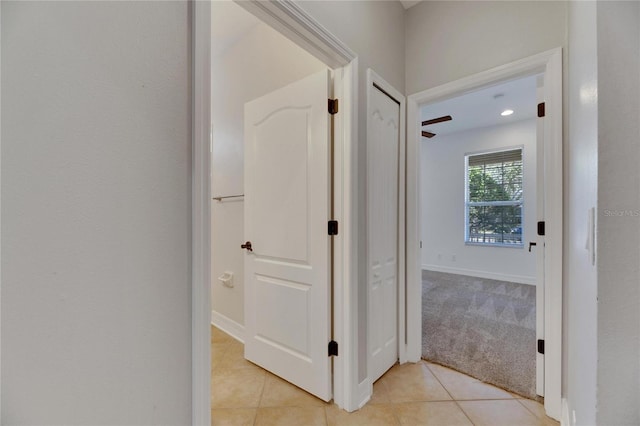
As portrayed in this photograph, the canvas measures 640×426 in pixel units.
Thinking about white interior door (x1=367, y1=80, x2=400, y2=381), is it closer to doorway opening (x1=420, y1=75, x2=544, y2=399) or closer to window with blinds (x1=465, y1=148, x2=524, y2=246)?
doorway opening (x1=420, y1=75, x2=544, y2=399)

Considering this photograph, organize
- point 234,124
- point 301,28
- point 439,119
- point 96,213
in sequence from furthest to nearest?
1. point 439,119
2. point 234,124
3. point 301,28
4. point 96,213

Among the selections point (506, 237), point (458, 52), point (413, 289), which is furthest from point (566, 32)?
point (506, 237)

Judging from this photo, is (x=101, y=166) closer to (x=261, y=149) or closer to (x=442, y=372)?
(x=261, y=149)

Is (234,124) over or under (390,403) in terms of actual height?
over

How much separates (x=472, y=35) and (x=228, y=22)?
192 cm

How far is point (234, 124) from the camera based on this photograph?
8.10 ft

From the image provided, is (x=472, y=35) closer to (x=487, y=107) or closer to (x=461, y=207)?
(x=487, y=107)

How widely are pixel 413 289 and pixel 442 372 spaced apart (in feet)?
1.97

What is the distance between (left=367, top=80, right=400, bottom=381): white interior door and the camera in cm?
172

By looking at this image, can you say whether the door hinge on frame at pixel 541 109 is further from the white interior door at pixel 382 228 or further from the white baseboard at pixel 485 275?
the white baseboard at pixel 485 275

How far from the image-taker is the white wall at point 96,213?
0.56 m

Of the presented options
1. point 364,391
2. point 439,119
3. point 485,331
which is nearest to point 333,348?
point 364,391

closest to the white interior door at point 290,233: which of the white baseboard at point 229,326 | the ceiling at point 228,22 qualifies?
the white baseboard at point 229,326

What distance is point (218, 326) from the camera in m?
2.68
